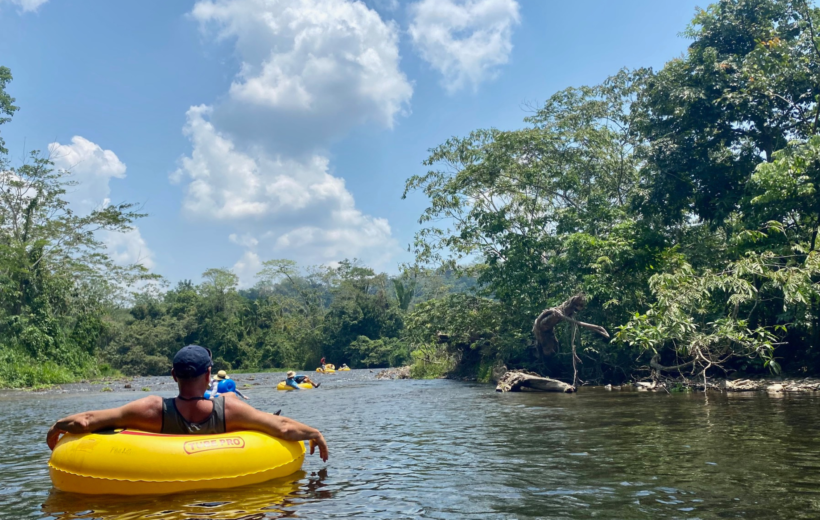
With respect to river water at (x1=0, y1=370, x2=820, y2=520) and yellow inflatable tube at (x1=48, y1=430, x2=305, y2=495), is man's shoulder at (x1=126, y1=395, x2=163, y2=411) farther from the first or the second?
river water at (x1=0, y1=370, x2=820, y2=520)

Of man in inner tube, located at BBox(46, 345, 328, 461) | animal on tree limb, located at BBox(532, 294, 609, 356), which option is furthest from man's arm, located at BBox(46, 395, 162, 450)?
animal on tree limb, located at BBox(532, 294, 609, 356)

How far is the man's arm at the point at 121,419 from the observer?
17.6 ft

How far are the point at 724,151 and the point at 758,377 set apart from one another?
7.08 m

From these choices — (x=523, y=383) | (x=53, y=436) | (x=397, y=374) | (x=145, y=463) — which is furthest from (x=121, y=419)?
(x=397, y=374)

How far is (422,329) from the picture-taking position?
24422 mm

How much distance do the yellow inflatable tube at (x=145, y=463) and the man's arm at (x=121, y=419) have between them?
0.26ft

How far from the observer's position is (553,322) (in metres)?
19.2

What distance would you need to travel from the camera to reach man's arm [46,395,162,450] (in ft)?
17.6

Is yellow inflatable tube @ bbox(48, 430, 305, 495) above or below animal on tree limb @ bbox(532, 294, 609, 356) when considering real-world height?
below

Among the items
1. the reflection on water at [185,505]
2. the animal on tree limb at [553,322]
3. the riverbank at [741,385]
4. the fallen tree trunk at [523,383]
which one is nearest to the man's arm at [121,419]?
the reflection on water at [185,505]

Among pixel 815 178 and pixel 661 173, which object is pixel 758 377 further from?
pixel 661 173

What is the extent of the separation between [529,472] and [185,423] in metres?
3.54

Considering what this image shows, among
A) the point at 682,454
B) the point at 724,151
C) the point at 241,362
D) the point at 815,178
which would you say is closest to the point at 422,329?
the point at 724,151

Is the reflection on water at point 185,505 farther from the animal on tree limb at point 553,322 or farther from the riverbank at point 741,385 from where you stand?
the animal on tree limb at point 553,322
